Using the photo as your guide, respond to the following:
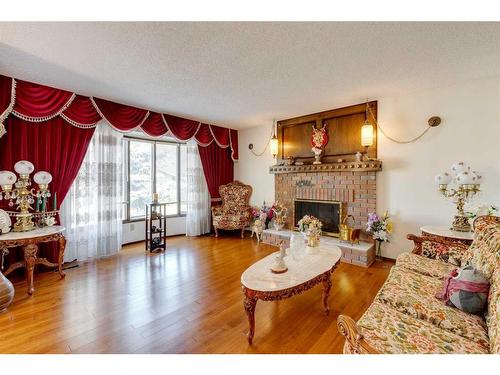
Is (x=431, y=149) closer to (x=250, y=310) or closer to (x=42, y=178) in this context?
(x=250, y=310)

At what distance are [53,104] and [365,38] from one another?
12.4ft

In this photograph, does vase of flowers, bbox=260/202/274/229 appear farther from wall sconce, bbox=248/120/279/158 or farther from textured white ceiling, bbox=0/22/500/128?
textured white ceiling, bbox=0/22/500/128

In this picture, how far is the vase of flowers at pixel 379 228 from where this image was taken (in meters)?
3.28

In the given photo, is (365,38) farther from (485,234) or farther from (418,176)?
(418,176)

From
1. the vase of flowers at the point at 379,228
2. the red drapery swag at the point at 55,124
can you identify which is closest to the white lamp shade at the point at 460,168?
the vase of flowers at the point at 379,228

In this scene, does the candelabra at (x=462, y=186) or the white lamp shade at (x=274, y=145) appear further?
the white lamp shade at (x=274, y=145)

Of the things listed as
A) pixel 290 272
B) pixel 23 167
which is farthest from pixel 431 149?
pixel 23 167

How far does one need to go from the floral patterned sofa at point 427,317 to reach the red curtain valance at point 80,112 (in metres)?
3.94

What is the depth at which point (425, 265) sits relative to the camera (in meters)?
2.09

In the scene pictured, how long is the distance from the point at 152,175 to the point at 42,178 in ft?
6.41

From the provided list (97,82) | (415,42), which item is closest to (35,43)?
(97,82)

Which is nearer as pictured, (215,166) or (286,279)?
(286,279)

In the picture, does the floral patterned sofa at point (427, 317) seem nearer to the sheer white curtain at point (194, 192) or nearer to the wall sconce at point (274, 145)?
the wall sconce at point (274, 145)

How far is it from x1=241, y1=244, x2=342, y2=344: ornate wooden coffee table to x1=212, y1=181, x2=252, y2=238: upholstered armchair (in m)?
2.55
